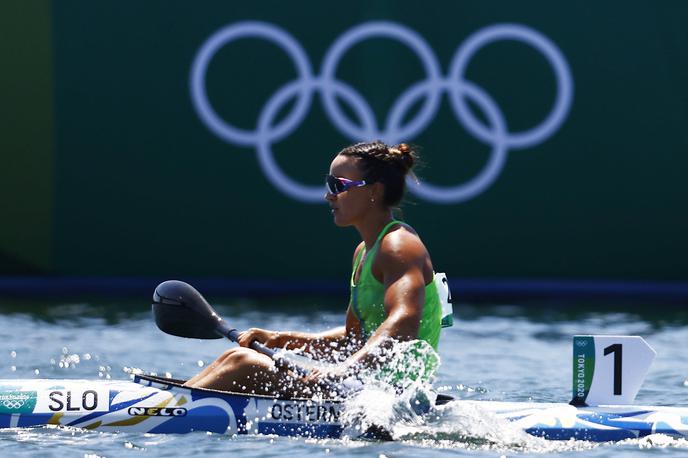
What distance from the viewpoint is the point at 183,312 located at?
22.4 feet

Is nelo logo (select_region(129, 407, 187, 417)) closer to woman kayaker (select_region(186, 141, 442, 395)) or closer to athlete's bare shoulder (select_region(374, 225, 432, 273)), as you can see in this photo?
woman kayaker (select_region(186, 141, 442, 395))

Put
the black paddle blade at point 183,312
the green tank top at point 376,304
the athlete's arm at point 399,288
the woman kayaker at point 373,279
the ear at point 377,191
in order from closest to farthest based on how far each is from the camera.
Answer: the athlete's arm at point 399,288
the woman kayaker at point 373,279
the green tank top at point 376,304
the ear at point 377,191
the black paddle blade at point 183,312

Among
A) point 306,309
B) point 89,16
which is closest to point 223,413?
point 306,309

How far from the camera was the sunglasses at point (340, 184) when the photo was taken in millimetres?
6348

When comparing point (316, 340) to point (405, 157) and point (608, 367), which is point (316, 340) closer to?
point (405, 157)

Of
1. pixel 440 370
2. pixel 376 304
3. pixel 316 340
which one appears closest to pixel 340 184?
pixel 376 304

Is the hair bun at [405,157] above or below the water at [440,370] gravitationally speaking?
above

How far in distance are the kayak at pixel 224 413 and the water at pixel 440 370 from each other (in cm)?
5

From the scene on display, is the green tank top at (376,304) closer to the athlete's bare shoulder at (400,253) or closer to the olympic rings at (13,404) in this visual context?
the athlete's bare shoulder at (400,253)

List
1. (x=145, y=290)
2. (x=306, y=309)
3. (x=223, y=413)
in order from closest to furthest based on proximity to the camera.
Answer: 1. (x=223, y=413)
2. (x=306, y=309)
3. (x=145, y=290)

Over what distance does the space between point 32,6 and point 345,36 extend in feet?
9.79

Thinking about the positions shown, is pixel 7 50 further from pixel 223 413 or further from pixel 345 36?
pixel 223 413

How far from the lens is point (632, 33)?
1416 centimetres

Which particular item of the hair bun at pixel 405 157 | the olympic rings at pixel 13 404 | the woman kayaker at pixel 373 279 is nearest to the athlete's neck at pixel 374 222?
the woman kayaker at pixel 373 279
